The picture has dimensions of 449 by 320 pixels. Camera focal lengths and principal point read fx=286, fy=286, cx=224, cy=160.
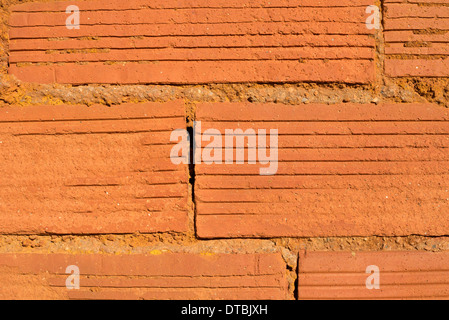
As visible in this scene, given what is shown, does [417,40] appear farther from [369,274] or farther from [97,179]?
[97,179]

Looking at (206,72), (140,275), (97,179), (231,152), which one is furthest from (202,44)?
(140,275)

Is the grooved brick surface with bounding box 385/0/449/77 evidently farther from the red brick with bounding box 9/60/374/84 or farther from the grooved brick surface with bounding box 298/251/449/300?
the grooved brick surface with bounding box 298/251/449/300

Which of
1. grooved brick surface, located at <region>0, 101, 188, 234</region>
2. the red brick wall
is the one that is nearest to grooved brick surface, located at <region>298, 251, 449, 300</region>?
the red brick wall

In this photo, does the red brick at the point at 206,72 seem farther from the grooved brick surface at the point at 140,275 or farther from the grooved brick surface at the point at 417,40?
the grooved brick surface at the point at 140,275

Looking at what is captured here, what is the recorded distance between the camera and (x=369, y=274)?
0.52 metres

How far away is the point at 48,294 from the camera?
20.8 inches

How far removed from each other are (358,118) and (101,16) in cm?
51

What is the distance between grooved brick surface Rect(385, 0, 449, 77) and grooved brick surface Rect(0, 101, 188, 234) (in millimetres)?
404

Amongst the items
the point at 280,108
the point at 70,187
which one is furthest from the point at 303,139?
the point at 70,187

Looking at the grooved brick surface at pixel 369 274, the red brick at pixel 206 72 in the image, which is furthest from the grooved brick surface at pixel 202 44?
the grooved brick surface at pixel 369 274

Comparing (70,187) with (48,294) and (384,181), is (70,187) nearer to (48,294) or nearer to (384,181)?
(48,294)

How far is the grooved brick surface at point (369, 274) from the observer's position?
0.52 meters

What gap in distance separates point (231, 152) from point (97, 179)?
0.81 feet
